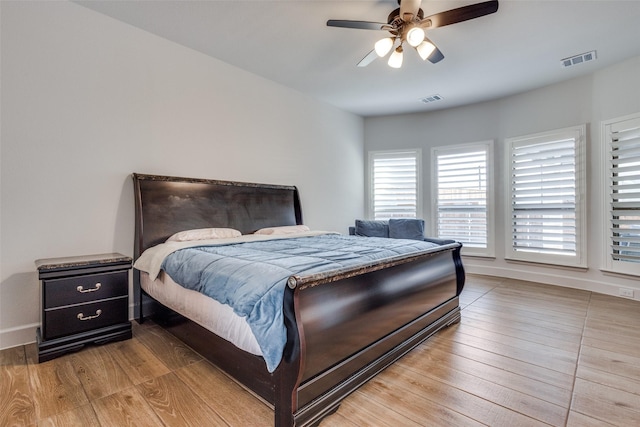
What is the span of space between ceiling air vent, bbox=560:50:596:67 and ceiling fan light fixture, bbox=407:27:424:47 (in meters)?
2.54

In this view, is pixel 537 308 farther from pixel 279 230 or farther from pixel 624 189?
pixel 279 230

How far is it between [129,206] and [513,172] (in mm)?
5296

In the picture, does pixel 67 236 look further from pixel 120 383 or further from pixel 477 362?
pixel 477 362

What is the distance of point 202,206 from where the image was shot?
3.45 meters

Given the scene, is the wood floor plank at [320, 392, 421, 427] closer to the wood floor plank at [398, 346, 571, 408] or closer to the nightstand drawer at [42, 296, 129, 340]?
the wood floor plank at [398, 346, 571, 408]

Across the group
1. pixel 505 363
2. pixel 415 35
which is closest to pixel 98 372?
pixel 505 363

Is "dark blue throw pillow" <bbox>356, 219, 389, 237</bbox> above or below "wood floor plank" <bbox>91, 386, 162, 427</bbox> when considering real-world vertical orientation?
above

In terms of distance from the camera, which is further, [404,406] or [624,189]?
[624,189]

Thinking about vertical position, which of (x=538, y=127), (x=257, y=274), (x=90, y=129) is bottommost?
(x=257, y=274)

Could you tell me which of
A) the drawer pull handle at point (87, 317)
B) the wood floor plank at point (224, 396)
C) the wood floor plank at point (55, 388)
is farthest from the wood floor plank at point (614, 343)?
the drawer pull handle at point (87, 317)

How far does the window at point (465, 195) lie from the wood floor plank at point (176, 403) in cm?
472

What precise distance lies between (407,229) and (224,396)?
143 inches

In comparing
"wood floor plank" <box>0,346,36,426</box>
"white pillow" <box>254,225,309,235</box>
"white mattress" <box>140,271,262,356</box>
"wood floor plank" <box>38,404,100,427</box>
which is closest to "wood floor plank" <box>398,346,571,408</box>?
"white mattress" <box>140,271,262,356</box>

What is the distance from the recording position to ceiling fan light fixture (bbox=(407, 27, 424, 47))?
7.68 feet
